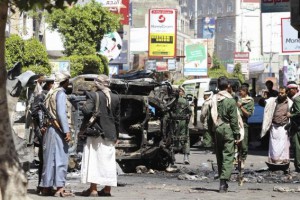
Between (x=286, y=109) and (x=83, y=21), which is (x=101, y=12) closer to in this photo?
(x=83, y=21)

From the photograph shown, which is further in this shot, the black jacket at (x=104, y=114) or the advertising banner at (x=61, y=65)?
the advertising banner at (x=61, y=65)

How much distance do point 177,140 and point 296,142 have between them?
3.14 metres

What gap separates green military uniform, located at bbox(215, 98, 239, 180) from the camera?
46.3ft

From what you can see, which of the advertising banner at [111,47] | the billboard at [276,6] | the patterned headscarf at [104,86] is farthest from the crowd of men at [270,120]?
the advertising banner at [111,47]

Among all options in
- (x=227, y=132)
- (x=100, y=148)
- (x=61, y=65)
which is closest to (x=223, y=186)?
(x=227, y=132)

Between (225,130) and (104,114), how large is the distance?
1.91 meters

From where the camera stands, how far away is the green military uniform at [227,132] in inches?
555

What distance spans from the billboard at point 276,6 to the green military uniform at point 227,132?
62.1 ft

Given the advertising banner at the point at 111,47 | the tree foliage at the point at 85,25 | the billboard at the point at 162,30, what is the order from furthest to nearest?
the billboard at the point at 162,30
the advertising banner at the point at 111,47
the tree foliage at the point at 85,25

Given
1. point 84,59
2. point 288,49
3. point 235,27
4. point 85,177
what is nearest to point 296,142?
point 85,177

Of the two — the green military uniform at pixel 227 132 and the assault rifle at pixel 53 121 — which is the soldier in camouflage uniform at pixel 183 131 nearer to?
the green military uniform at pixel 227 132

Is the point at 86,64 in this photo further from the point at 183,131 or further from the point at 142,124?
the point at 142,124

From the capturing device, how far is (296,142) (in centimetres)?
1828

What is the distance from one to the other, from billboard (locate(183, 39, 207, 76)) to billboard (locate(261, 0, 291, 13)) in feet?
123
